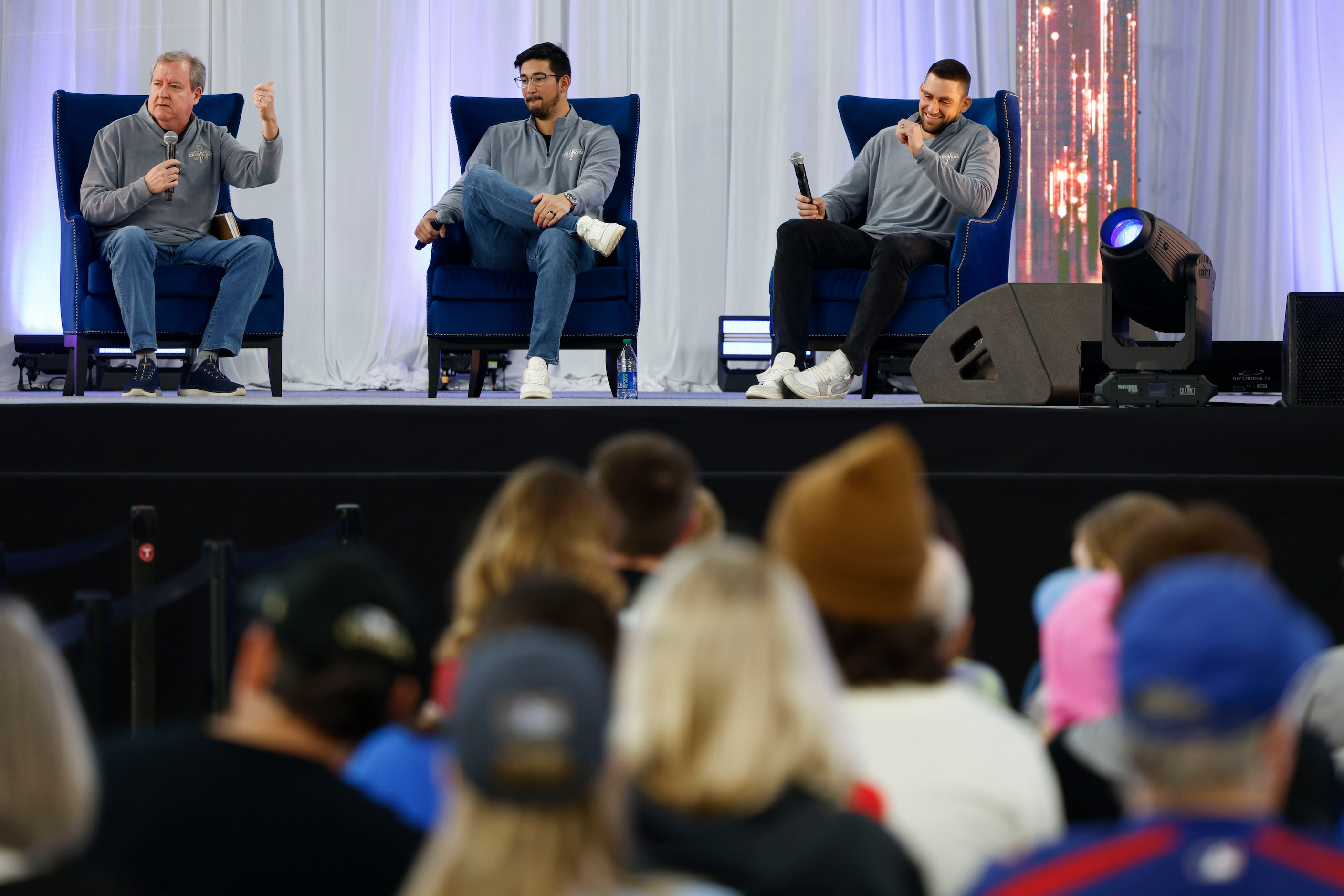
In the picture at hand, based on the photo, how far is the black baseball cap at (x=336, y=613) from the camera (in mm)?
707

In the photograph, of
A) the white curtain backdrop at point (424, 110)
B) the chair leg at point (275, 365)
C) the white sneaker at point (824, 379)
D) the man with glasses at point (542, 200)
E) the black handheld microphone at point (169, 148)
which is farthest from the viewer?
the white curtain backdrop at point (424, 110)

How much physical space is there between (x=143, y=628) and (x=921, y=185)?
2896 millimetres

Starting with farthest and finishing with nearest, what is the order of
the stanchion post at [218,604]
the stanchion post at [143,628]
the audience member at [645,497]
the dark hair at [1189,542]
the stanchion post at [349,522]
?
1. the stanchion post at [349,522]
2. the stanchion post at [143,628]
3. the stanchion post at [218,604]
4. the audience member at [645,497]
5. the dark hair at [1189,542]

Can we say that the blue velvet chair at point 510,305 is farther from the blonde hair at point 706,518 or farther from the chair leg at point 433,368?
the blonde hair at point 706,518

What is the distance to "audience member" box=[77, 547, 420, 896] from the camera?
67 centimetres

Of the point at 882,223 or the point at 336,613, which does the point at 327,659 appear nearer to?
the point at 336,613

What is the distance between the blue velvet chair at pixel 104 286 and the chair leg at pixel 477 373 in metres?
0.58

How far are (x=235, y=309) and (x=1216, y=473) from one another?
8.60 ft

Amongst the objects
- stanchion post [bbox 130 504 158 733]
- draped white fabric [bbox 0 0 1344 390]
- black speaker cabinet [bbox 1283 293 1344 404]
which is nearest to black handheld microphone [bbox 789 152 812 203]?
black speaker cabinet [bbox 1283 293 1344 404]

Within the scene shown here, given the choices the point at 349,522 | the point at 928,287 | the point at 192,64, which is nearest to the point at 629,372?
the point at 928,287

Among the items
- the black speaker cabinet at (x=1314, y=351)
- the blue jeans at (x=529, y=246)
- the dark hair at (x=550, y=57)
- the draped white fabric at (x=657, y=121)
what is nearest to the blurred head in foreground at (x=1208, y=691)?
the black speaker cabinet at (x=1314, y=351)

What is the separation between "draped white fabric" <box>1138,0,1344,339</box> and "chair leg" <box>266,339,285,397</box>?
3887 mm

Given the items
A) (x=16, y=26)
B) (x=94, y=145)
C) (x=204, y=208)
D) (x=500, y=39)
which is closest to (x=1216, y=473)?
(x=204, y=208)

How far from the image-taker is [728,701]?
639 mm
